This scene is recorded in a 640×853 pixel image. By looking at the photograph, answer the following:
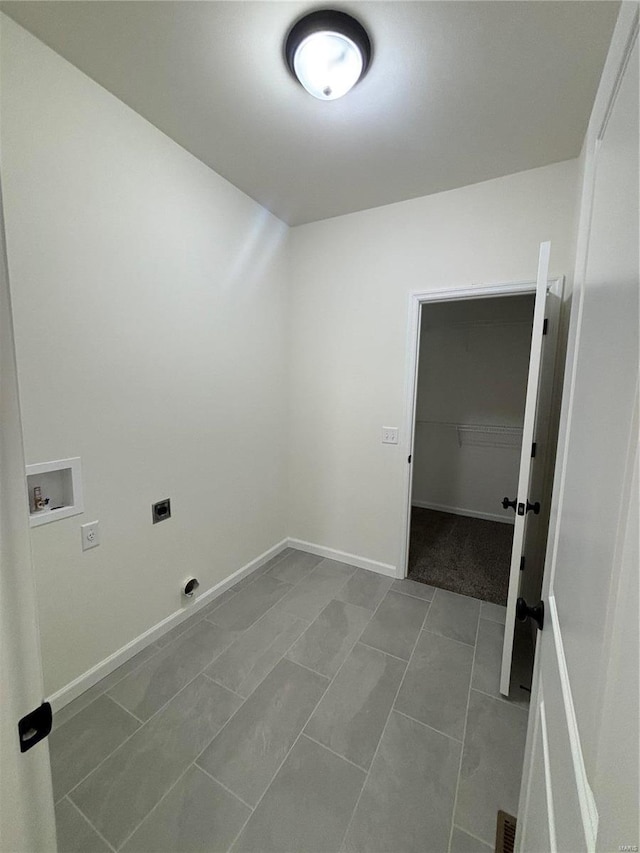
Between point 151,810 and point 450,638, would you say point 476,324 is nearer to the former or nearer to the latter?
point 450,638

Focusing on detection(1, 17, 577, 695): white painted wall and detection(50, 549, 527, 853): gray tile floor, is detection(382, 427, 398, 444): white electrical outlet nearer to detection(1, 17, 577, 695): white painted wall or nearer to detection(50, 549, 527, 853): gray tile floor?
detection(1, 17, 577, 695): white painted wall

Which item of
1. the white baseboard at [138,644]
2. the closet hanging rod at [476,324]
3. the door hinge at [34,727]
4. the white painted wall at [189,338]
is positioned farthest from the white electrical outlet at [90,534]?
the closet hanging rod at [476,324]

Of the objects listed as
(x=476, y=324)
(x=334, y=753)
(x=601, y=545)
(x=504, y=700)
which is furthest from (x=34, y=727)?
(x=476, y=324)

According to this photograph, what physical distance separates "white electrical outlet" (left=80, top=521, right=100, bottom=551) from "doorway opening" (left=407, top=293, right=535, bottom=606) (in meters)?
2.46

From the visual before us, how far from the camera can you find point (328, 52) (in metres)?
1.21

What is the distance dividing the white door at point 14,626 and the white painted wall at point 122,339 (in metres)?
1.00

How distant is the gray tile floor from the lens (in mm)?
1077

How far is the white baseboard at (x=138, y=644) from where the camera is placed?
58.5 inches

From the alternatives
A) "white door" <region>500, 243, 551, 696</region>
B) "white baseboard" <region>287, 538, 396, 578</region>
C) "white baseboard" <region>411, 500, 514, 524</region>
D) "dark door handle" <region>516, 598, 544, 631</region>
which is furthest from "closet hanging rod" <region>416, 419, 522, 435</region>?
"dark door handle" <region>516, 598, 544, 631</region>

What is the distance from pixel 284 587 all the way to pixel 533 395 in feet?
6.64

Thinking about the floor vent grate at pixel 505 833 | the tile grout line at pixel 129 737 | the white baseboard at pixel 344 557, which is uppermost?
the white baseboard at pixel 344 557

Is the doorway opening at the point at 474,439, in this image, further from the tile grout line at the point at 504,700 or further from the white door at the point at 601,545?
the white door at the point at 601,545

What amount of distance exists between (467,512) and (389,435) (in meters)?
2.15

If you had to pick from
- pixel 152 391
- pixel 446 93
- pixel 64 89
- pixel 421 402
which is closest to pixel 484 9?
pixel 446 93
